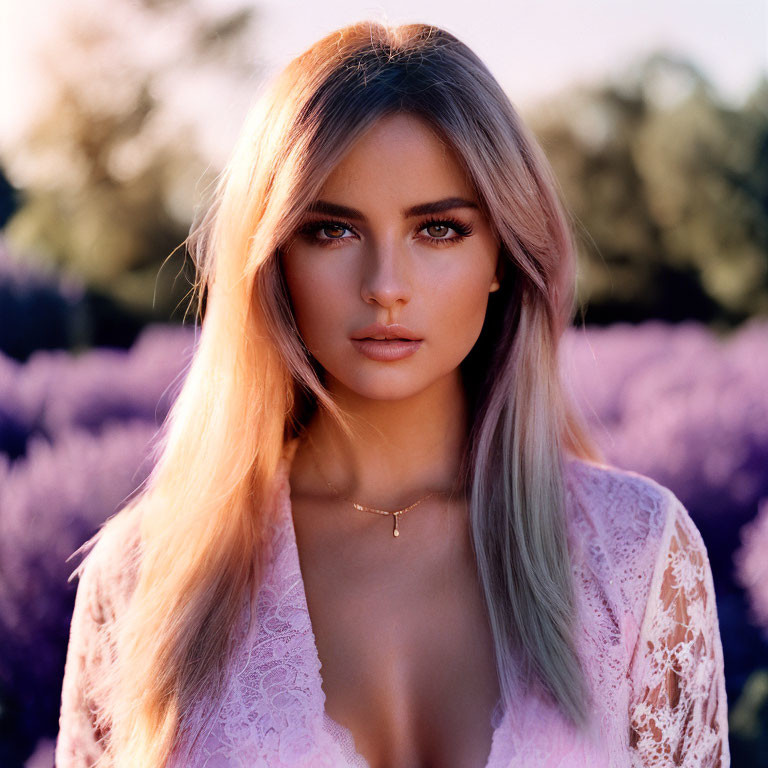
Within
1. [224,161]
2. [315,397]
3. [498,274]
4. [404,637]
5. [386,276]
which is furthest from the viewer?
[224,161]

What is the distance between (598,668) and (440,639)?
25 centimetres

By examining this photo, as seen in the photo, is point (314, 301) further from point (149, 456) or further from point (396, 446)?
point (149, 456)

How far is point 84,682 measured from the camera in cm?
164

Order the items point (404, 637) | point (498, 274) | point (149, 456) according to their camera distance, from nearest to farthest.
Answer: point (404, 637) → point (498, 274) → point (149, 456)

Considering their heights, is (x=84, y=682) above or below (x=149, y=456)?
below

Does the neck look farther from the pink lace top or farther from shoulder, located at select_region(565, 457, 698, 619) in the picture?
shoulder, located at select_region(565, 457, 698, 619)

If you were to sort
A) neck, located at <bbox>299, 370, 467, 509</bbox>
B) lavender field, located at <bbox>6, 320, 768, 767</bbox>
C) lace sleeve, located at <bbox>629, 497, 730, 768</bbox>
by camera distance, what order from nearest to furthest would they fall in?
lace sleeve, located at <bbox>629, 497, 730, 768</bbox> → neck, located at <bbox>299, 370, 467, 509</bbox> → lavender field, located at <bbox>6, 320, 768, 767</bbox>

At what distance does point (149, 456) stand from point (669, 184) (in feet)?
4.34

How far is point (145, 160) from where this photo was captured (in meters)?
2.04

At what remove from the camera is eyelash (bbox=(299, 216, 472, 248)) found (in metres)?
1.39

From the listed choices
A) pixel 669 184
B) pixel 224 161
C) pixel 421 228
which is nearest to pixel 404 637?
pixel 421 228

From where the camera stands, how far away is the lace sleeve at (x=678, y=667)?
4.83ft

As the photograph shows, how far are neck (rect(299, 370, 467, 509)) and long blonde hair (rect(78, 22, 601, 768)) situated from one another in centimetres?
4

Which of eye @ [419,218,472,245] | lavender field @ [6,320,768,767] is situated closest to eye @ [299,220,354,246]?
eye @ [419,218,472,245]
